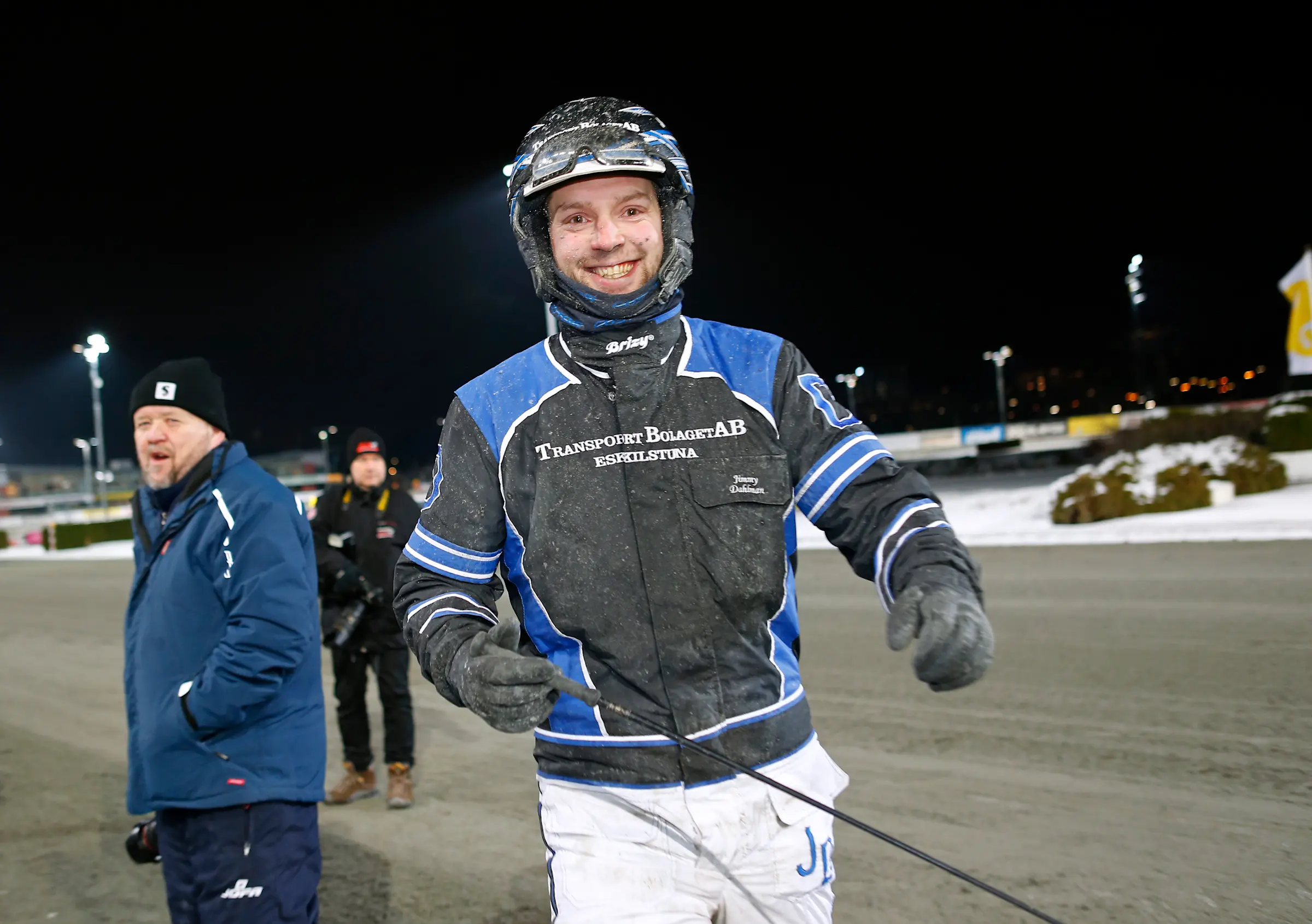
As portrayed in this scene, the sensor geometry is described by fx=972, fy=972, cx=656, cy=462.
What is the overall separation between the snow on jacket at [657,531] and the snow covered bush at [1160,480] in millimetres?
14635

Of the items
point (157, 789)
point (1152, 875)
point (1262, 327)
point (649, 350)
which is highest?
point (1262, 327)

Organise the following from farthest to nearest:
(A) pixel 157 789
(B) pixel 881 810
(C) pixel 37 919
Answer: (B) pixel 881 810 → (C) pixel 37 919 → (A) pixel 157 789

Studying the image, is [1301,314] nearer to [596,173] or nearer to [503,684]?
[596,173]

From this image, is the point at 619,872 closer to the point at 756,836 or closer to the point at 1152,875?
the point at 756,836

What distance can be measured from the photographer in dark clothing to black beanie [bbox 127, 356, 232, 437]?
2113 millimetres

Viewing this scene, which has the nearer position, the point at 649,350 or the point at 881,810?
the point at 649,350

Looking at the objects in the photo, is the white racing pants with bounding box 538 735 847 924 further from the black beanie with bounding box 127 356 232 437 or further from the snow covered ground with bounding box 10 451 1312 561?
the snow covered ground with bounding box 10 451 1312 561

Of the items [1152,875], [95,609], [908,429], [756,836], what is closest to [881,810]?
[1152,875]

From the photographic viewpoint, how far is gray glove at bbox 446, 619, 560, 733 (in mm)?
1741

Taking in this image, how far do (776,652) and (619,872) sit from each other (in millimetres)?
503

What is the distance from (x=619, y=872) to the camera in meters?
1.79

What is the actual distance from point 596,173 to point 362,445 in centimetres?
449

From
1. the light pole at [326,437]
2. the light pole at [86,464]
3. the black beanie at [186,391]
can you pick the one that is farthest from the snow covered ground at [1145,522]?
the light pole at [326,437]

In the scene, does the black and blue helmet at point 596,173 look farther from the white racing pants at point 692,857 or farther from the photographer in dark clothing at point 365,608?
the photographer in dark clothing at point 365,608
